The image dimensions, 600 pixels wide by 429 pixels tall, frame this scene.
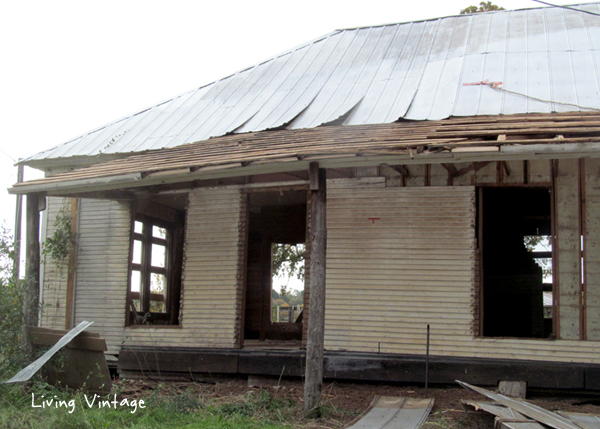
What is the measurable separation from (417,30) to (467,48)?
1901 millimetres

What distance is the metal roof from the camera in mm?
9516

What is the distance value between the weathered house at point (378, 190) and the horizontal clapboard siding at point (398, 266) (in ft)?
0.07

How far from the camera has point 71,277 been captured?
1203 cm

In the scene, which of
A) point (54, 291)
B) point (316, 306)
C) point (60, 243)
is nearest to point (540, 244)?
point (316, 306)

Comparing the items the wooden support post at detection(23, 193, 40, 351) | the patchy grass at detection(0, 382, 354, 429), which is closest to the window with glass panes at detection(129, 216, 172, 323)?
the wooden support post at detection(23, 193, 40, 351)

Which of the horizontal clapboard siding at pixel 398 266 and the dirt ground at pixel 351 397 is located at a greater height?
the horizontal clapboard siding at pixel 398 266

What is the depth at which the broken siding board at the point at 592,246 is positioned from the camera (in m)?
8.76

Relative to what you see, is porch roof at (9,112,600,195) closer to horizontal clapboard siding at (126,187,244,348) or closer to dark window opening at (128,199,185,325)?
horizontal clapboard siding at (126,187,244,348)

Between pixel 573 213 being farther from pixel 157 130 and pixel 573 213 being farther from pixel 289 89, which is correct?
pixel 157 130

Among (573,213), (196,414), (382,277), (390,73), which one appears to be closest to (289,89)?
(390,73)

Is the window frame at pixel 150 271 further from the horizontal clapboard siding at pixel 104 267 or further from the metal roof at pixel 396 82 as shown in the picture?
the metal roof at pixel 396 82

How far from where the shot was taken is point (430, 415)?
7730 mm

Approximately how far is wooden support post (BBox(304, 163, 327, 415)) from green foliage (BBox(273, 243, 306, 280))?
17080 mm

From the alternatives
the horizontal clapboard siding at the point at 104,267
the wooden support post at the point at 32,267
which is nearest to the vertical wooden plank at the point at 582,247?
the horizontal clapboard siding at the point at 104,267
